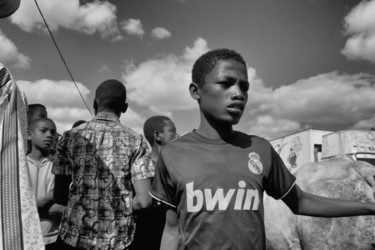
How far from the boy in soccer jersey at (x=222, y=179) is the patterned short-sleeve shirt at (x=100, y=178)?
71cm

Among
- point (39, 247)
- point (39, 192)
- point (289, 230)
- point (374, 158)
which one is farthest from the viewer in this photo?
point (374, 158)

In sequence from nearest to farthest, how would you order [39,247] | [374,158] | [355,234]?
[39,247], [355,234], [374,158]

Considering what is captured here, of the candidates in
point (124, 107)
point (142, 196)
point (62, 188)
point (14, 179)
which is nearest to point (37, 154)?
point (62, 188)

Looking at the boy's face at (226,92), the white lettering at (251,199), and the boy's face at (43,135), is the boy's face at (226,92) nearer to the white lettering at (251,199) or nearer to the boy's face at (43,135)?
the white lettering at (251,199)

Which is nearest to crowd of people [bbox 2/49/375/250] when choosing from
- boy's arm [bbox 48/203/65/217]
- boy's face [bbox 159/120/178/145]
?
boy's arm [bbox 48/203/65/217]

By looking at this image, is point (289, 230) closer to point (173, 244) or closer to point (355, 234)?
point (355, 234)

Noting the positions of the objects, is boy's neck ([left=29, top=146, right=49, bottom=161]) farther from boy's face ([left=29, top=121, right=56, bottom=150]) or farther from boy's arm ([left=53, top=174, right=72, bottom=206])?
boy's arm ([left=53, top=174, right=72, bottom=206])

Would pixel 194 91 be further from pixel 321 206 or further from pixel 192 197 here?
pixel 321 206

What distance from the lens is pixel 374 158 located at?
331 inches

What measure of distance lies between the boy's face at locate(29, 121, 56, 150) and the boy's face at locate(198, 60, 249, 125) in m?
2.36

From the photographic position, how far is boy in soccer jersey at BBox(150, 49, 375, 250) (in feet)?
4.84

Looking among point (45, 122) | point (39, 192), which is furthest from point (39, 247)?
point (45, 122)

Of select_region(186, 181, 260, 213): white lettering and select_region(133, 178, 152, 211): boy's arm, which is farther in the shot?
select_region(133, 178, 152, 211): boy's arm

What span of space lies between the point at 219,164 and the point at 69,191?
1301mm
